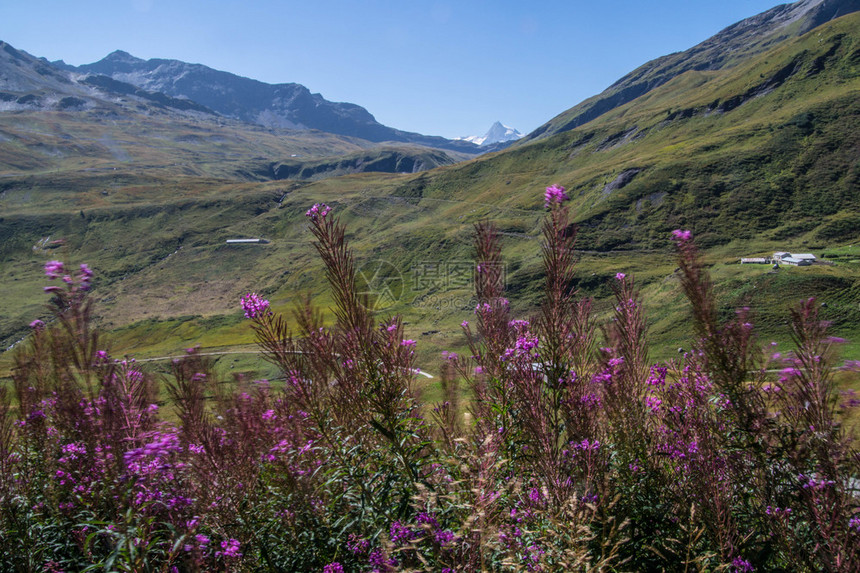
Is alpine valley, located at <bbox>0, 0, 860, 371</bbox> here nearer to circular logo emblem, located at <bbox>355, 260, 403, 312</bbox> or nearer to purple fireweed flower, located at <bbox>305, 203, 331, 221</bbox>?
circular logo emblem, located at <bbox>355, 260, 403, 312</bbox>

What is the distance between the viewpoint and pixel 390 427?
3.04m

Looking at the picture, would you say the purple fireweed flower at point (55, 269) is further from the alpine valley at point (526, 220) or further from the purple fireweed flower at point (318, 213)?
the purple fireweed flower at point (318, 213)

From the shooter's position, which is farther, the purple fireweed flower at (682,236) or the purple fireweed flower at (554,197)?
the purple fireweed flower at (682,236)

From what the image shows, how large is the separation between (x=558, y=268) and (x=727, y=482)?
1765 millimetres

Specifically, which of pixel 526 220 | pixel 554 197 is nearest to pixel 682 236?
pixel 554 197

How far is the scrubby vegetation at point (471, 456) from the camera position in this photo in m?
2.55

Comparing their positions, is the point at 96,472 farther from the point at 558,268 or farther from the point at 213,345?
the point at 213,345

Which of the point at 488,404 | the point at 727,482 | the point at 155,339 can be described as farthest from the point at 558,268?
the point at 155,339

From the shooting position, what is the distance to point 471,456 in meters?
2.52

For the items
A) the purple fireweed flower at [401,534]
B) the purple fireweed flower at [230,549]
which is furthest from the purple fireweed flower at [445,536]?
the purple fireweed flower at [230,549]

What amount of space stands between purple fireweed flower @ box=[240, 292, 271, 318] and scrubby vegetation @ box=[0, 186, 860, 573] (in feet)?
0.05

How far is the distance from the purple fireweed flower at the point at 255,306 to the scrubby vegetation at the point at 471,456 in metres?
0.01

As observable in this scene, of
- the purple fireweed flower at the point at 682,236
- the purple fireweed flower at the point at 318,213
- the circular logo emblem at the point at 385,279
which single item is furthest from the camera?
the circular logo emblem at the point at 385,279

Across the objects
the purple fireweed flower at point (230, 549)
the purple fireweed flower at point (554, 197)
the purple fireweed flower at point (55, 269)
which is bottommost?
the purple fireweed flower at point (230, 549)
